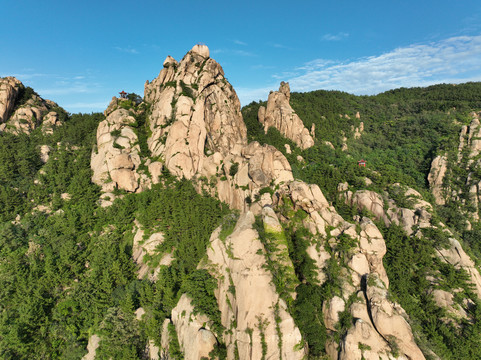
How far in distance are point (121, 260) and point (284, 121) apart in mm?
70011

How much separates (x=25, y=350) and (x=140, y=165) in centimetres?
3513

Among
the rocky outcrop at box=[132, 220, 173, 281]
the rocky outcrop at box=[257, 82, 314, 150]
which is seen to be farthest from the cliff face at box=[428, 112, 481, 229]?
the rocky outcrop at box=[132, 220, 173, 281]

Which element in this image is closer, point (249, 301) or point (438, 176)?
point (249, 301)

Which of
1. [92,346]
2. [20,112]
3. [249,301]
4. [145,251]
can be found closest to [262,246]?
[249,301]

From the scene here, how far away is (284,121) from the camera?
87.8 m

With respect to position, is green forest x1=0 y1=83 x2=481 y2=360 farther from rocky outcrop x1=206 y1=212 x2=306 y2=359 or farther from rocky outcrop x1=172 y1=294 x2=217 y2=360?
rocky outcrop x1=206 y1=212 x2=306 y2=359

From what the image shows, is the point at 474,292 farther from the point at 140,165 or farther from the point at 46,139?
the point at 46,139

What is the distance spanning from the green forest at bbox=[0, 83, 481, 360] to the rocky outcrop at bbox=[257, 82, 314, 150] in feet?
53.5

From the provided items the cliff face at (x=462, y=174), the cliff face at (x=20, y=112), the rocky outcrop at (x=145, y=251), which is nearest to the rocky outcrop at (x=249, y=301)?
the rocky outcrop at (x=145, y=251)

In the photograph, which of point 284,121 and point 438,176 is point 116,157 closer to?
point 284,121

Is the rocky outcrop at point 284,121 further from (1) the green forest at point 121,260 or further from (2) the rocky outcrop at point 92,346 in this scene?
(2) the rocky outcrop at point 92,346

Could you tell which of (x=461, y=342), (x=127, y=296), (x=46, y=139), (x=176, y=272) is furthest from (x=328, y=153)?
(x=46, y=139)

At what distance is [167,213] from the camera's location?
45219 millimetres

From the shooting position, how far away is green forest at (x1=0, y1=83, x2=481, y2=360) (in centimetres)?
3102
